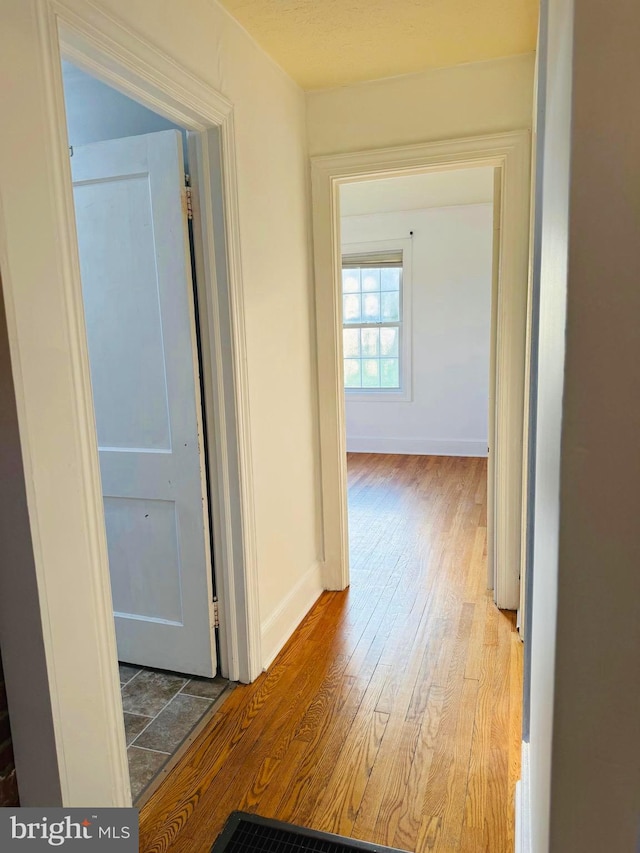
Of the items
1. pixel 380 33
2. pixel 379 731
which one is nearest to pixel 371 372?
pixel 380 33

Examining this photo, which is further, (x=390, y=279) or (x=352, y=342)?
(x=352, y=342)

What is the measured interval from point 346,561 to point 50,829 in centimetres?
202

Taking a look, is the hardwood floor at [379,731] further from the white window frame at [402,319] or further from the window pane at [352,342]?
the window pane at [352,342]

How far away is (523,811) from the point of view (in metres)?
1.50

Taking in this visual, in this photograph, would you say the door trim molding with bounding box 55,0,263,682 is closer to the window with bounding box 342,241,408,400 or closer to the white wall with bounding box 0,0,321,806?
the white wall with bounding box 0,0,321,806

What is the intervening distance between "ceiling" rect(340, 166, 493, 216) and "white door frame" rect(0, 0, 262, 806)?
3.21 m

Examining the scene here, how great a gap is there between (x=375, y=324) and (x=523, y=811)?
5324 millimetres

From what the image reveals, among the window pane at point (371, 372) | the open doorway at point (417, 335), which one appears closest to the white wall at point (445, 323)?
the open doorway at point (417, 335)

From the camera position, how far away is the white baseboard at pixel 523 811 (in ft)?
4.52

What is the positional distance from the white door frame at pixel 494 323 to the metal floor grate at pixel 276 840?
5.03 ft

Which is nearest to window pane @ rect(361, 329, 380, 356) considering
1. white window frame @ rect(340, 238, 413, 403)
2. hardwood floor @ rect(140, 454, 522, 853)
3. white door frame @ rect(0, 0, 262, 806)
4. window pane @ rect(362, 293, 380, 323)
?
window pane @ rect(362, 293, 380, 323)

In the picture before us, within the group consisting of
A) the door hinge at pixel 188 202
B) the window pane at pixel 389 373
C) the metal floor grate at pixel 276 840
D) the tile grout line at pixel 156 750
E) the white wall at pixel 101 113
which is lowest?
the tile grout line at pixel 156 750

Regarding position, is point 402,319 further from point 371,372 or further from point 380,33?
point 380,33

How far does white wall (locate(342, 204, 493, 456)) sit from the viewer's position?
592 cm
